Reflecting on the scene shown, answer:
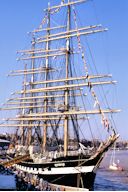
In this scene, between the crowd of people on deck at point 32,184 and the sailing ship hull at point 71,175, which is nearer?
the crowd of people on deck at point 32,184

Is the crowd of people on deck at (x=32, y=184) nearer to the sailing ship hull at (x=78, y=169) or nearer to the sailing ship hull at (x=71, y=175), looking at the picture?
the sailing ship hull at (x=71, y=175)

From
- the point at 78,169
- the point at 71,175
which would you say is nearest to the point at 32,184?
the point at 71,175


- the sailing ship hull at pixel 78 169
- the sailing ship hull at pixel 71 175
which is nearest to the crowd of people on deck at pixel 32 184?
the sailing ship hull at pixel 71 175

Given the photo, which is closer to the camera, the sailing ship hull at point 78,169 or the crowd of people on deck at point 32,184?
the crowd of people on deck at point 32,184

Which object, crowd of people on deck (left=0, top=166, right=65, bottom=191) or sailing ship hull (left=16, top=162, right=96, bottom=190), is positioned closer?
crowd of people on deck (left=0, top=166, right=65, bottom=191)

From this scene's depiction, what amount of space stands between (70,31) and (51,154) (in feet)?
32.1

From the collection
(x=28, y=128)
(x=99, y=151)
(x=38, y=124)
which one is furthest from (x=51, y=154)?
(x=28, y=128)

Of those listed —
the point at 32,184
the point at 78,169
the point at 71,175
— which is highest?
the point at 78,169

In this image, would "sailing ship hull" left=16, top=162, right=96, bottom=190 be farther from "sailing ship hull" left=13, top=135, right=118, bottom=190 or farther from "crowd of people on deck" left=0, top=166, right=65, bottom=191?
"crowd of people on deck" left=0, top=166, right=65, bottom=191

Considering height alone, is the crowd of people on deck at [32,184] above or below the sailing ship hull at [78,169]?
below

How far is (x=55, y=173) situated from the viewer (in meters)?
28.0

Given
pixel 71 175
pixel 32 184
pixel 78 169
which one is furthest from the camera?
pixel 71 175

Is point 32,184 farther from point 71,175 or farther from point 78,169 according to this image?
point 78,169

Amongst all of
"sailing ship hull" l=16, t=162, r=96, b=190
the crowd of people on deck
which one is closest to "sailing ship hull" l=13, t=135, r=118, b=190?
"sailing ship hull" l=16, t=162, r=96, b=190
